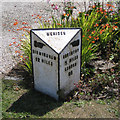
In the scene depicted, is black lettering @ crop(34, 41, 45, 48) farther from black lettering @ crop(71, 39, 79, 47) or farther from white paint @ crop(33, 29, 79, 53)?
black lettering @ crop(71, 39, 79, 47)

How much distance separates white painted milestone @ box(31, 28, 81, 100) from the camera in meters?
2.99

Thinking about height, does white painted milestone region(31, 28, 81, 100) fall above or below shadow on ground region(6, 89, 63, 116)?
above

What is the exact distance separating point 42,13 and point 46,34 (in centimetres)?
418

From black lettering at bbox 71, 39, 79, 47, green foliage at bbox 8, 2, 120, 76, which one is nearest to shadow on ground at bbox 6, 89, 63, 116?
green foliage at bbox 8, 2, 120, 76

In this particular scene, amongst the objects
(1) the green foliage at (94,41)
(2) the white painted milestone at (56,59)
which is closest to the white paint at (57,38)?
(2) the white painted milestone at (56,59)

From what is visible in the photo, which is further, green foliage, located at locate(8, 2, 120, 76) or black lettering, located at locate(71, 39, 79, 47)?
green foliage, located at locate(8, 2, 120, 76)

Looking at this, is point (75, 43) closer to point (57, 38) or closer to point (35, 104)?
point (57, 38)

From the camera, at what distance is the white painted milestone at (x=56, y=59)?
2.99 m

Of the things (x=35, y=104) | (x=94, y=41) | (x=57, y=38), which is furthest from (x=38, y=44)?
(x=94, y=41)

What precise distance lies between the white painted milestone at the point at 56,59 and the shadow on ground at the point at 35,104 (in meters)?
0.10

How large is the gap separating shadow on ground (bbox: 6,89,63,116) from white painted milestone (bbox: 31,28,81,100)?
0.10m

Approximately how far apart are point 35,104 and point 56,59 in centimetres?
72

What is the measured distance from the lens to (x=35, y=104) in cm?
307

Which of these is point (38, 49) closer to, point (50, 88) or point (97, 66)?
point (50, 88)
